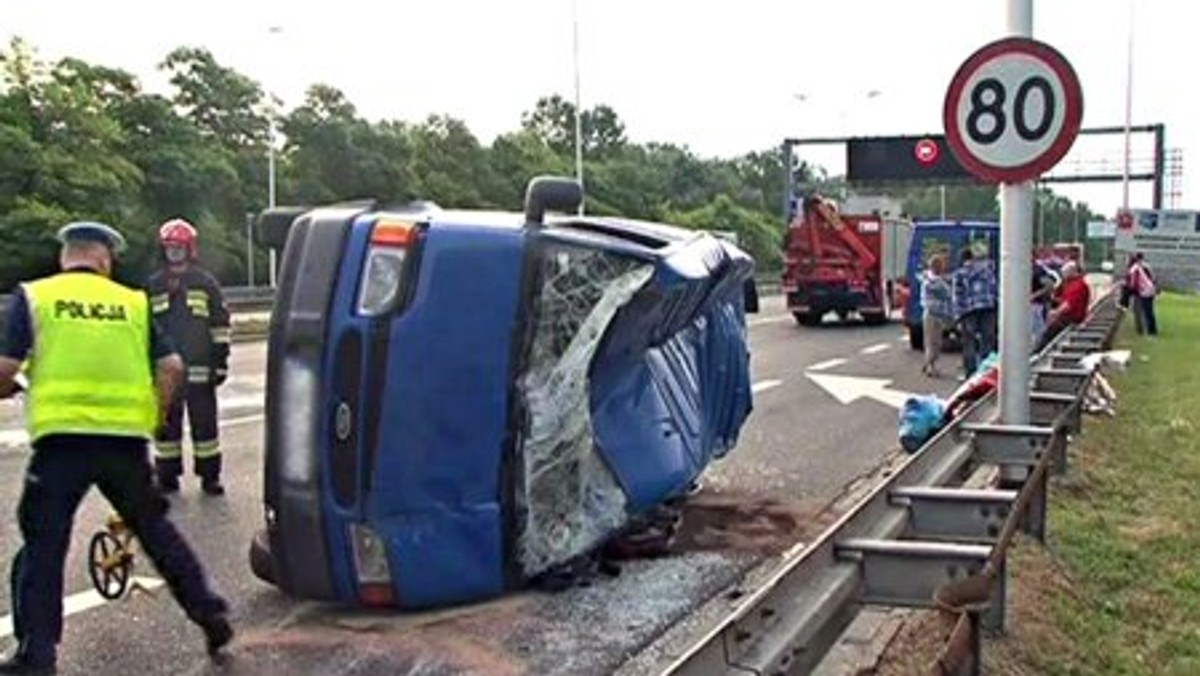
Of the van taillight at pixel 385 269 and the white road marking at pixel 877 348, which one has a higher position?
the van taillight at pixel 385 269

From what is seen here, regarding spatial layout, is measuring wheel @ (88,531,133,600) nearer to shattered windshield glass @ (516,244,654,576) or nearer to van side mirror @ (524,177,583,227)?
shattered windshield glass @ (516,244,654,576)

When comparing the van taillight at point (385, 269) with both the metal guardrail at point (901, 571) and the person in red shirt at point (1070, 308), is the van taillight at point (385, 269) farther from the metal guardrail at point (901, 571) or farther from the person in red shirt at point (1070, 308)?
the person in red shirt at point (1070, 308)

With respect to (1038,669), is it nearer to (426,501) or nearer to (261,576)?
(426,501)

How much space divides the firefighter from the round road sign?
40917mm

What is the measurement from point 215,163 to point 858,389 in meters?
38.6

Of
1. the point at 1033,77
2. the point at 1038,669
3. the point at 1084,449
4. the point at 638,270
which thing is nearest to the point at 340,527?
the point at 638,270

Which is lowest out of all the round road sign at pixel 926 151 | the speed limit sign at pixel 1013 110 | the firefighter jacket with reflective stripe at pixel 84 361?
the firefighter jacket with reflective stripe at pixel 84 361

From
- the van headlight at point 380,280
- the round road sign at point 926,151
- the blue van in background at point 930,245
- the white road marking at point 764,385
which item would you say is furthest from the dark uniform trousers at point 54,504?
the round road sign at point 926,151

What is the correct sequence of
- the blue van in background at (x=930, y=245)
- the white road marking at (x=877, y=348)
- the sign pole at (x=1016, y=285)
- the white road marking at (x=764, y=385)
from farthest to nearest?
1. the white road marking at (x=877, y=348)
2. the blue van in background at (x=930, y=245)
3. the white road marking at (x=764, y=385)
4. the sign pole at (x=1016, y=285)

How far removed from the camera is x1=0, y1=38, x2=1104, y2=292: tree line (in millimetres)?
40438

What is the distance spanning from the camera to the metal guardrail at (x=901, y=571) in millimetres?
3197

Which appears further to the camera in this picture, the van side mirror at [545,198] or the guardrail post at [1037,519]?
the guardrail post at [1037,519]

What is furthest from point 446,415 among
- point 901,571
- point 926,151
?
point 926,151

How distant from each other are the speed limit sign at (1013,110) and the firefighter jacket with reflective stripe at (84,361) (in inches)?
153
